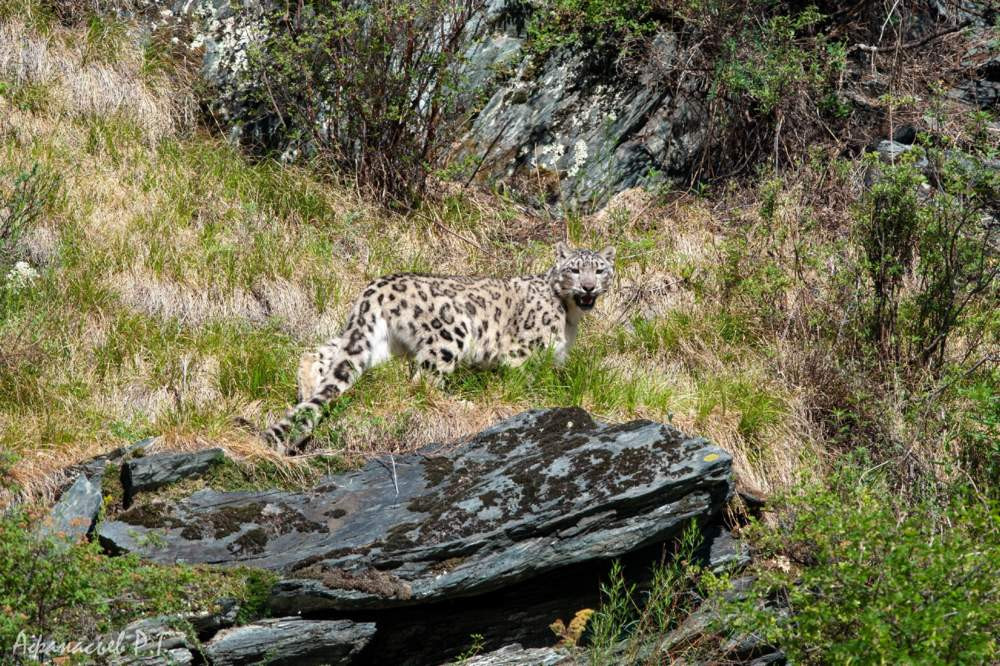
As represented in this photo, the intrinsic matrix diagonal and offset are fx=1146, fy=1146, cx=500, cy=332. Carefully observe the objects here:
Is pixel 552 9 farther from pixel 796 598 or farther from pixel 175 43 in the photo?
pixel 796 598

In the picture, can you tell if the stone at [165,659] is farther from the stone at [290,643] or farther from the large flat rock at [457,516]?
the large flat rock at [457,516]

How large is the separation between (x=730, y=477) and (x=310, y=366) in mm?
3170

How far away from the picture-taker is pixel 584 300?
32.4ft

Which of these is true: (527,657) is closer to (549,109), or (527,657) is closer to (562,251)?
(562,251)

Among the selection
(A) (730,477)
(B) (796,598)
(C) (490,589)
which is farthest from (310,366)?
(B) (796,598)

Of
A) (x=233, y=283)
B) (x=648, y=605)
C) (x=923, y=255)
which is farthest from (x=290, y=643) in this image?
(x=923, y=255)

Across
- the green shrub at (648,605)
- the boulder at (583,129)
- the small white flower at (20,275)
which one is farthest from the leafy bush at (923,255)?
the small white flower at (20,275)

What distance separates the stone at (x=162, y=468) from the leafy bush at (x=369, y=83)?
465 centimetres

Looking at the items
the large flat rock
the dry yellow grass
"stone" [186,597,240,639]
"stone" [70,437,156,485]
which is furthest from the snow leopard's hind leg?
"stone" [186,597,240,639]

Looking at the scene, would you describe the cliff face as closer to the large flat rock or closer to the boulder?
the boulder

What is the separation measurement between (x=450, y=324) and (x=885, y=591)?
4.19m

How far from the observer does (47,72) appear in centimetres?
1165

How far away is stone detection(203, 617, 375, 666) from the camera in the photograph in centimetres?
639

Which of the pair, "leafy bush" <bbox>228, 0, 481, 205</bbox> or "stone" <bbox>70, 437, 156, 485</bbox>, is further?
"leafy bush" <bbox>228, 0, 481, 205</bbox>
